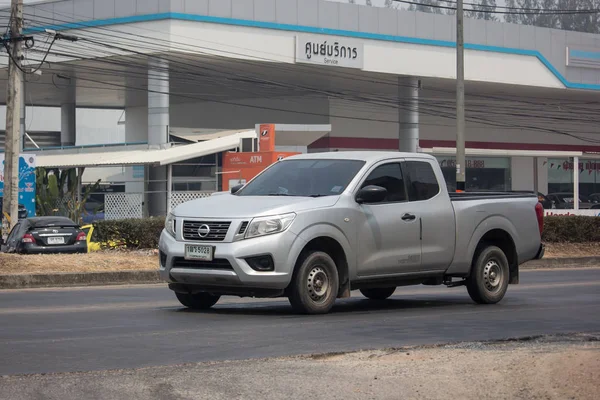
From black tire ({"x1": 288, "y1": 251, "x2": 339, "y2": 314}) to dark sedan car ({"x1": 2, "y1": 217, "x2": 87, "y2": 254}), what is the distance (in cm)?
1421

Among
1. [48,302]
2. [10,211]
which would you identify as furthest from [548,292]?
[10,211]

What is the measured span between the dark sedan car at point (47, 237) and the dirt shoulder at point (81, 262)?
115 inches

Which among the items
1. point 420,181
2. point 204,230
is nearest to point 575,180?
point 420,181

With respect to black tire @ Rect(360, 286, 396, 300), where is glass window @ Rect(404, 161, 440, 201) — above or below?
above

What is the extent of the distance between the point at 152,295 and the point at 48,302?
1.93 m

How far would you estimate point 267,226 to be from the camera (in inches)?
452

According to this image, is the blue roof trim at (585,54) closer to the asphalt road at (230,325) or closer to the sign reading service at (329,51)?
the sign reading service at (329,51)

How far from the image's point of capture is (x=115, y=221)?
75.4 ft

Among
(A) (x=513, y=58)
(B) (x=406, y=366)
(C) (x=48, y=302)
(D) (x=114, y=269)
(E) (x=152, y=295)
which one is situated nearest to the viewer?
(B) (x=406, y=366)

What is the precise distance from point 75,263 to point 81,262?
0.20 meters

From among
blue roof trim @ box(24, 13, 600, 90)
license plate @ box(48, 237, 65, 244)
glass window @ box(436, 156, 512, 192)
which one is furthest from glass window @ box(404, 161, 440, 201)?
glass window @ box(436, 156, 512, 192)

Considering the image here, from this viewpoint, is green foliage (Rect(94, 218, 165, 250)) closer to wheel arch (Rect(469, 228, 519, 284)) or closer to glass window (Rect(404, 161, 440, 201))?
wheel arch (Rect(469, 228, 519, 284))

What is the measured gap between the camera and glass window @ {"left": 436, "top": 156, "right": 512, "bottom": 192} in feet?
165

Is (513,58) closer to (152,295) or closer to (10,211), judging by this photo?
(10,211)
